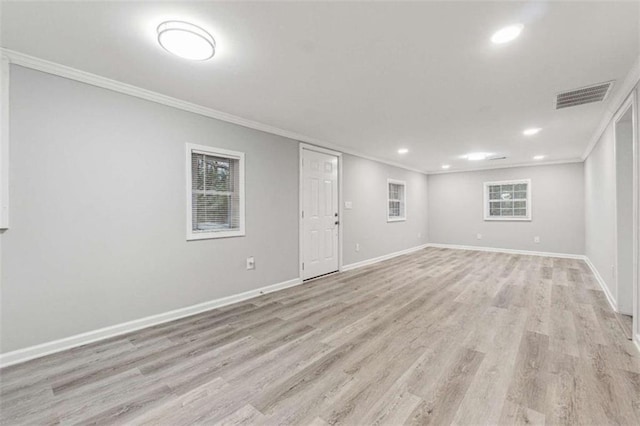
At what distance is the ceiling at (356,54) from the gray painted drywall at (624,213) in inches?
17.3

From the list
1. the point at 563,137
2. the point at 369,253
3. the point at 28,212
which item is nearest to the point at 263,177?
the point at 28,212

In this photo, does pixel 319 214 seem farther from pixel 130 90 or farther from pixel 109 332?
pixel 109 332

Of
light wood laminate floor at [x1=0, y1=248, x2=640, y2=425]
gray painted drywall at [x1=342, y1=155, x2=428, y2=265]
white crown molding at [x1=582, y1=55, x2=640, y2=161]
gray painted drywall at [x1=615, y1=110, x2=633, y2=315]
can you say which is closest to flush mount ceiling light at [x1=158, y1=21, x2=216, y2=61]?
light wood laminate floor at [x1=0, y1=248, x2=640, y2=425]

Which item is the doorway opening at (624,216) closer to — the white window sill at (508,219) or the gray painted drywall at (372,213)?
the gray painted drywall at (372,213)

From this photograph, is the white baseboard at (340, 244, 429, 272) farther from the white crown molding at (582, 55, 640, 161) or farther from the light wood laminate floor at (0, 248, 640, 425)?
the white crown molding at (582, 55, 640, 161)

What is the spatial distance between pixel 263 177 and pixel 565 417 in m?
3.63

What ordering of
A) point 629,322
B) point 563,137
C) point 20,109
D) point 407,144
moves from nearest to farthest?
point 20,109 < point 629,322 < point 563,137 < point 407,144

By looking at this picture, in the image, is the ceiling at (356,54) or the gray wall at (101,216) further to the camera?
the gray wall at (101,216)

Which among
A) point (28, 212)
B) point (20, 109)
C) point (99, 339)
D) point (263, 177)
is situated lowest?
point (99, 339)

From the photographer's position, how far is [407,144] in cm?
505

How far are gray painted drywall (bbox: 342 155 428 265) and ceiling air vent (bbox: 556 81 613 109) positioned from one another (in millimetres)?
3267

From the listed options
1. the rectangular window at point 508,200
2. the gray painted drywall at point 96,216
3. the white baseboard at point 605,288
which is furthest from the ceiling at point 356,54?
the rectangular window at point 508,200

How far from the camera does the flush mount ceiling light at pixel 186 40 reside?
5.91ft

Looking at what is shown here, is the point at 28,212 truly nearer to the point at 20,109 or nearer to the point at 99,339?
the point at 20,109
